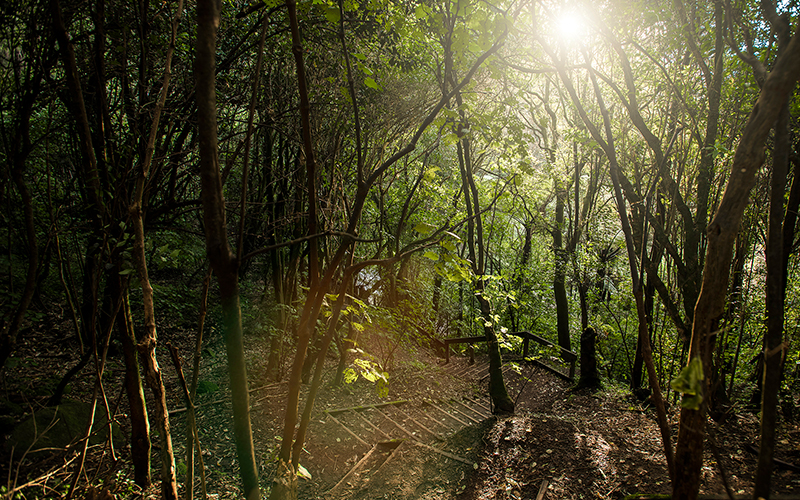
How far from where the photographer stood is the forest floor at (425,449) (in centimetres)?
353

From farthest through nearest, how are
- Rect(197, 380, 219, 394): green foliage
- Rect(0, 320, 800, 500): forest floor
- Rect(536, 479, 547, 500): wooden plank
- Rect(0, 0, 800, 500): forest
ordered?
Rect(197, 380, 219, 394): green foliage, Rect(536, 479, 547, 500): wooden plank, Rect(0, 320, 800, 500): forest floor, Rect(0, 0, 800, 500): forest

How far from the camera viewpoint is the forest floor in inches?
139

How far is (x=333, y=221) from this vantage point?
4.33m

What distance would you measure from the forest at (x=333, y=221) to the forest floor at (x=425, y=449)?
0.17 ft

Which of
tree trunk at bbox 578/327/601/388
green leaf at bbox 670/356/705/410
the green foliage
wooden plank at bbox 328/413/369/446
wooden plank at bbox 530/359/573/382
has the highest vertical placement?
green leaf at bbox 670/356/705/410

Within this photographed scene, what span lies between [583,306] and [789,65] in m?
10.5

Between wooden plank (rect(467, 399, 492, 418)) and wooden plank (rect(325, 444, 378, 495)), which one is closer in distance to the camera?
wooden plank (rect(325, 444, 378, 495))

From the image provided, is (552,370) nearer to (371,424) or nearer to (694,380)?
(371,424)

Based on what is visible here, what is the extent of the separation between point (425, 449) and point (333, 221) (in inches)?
125

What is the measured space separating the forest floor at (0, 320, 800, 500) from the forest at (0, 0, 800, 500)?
5 cm

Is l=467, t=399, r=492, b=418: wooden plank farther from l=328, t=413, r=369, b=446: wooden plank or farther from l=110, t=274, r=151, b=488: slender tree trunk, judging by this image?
l=110, t=274, r=151, b=488: slender tree trunk

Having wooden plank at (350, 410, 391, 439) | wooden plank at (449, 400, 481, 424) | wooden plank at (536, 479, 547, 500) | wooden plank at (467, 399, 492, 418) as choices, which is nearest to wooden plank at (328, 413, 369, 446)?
wooden plank at (350, 410, 391, 439)

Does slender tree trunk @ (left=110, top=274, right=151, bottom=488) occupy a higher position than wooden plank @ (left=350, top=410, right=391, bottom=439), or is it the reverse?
slender tree trunk @ (left=110, top=274, right=151, bottom=488)

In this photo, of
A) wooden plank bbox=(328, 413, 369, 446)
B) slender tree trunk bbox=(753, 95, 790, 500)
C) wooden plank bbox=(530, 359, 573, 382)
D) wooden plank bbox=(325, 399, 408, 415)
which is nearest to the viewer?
slender tree trunk bbox=(753, 95, 790, 500)
